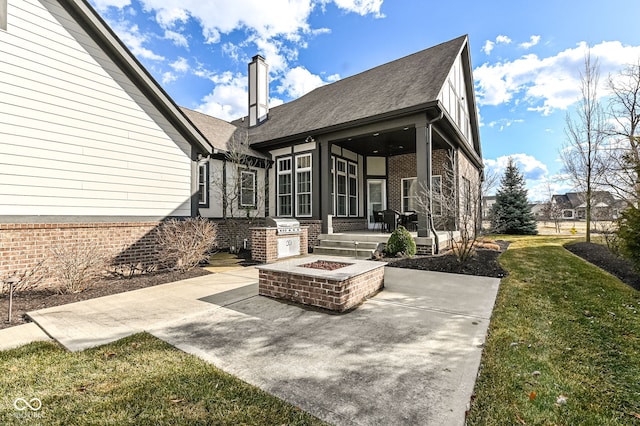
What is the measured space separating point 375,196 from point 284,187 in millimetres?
4530

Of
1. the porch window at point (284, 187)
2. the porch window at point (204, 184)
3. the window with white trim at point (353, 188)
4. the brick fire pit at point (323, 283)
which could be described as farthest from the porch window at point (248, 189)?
the brick fire pit at point (323, 283)

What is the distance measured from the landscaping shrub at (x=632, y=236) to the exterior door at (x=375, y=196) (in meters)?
8.61

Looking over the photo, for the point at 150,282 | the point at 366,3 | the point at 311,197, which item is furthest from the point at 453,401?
the point at 366,3

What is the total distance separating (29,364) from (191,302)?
2061 mm

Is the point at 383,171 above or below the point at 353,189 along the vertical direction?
above

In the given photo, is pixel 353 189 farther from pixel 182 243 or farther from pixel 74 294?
pixel 74 294

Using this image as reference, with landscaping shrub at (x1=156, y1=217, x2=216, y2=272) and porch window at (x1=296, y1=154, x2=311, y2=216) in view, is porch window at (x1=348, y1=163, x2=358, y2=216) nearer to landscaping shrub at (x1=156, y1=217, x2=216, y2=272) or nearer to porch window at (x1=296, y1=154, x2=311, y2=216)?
porch window at (x1=296, y1=154, x2=311, y2=216)

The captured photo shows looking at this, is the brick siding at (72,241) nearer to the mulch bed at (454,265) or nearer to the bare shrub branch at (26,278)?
the bare shrub branch at (26,278)

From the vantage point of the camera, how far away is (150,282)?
6074mm

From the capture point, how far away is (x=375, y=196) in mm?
14094

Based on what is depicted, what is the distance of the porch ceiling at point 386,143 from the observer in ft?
34.4

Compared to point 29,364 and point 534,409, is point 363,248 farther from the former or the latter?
point 29,364

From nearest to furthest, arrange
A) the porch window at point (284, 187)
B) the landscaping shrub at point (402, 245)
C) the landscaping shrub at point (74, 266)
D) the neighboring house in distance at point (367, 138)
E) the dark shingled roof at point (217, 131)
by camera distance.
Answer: the landscaping shrub at point (74, 266)
the landscaping shrub at point (402, 245)
the neighboring house in distance at point (367, 138)
the dark shingled roof at point (217, 131)
the porch window at point (284, 187)

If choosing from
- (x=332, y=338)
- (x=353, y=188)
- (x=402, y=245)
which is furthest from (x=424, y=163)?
(x=332, y=338)
